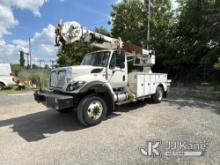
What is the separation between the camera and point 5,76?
1442 cm

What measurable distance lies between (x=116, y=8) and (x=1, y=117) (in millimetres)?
19068

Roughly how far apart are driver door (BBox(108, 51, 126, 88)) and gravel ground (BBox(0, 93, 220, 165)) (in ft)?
3.49

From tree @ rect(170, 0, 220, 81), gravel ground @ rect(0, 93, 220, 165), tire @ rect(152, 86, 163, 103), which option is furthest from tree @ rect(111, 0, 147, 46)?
gravel ground @ rect(0, 93, 220, 165)

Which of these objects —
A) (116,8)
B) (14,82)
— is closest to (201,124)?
(14,82)

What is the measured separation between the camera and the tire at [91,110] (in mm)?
5516

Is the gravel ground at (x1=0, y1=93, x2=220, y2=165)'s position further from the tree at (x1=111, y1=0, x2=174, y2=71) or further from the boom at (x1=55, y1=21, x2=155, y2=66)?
the tree at (x1=111, y1=0, x2=174, y2=71)

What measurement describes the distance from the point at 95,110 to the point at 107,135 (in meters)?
0.96

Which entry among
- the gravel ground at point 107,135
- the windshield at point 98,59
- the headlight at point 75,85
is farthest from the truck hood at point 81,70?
the gravel ground at point 107,135

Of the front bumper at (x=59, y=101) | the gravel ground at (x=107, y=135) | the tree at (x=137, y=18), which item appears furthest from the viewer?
the tree at (x=137, y=18)

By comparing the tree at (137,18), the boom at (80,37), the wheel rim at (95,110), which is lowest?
the wheel rim at (95,110)

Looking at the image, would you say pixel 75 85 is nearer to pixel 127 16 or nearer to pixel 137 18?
pixel 137 18

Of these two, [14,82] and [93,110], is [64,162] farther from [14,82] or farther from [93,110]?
[14,82]

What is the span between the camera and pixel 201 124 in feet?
19.0

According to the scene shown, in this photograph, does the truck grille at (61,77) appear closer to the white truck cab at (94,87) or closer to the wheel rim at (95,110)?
the white truck cab at (94,87)
